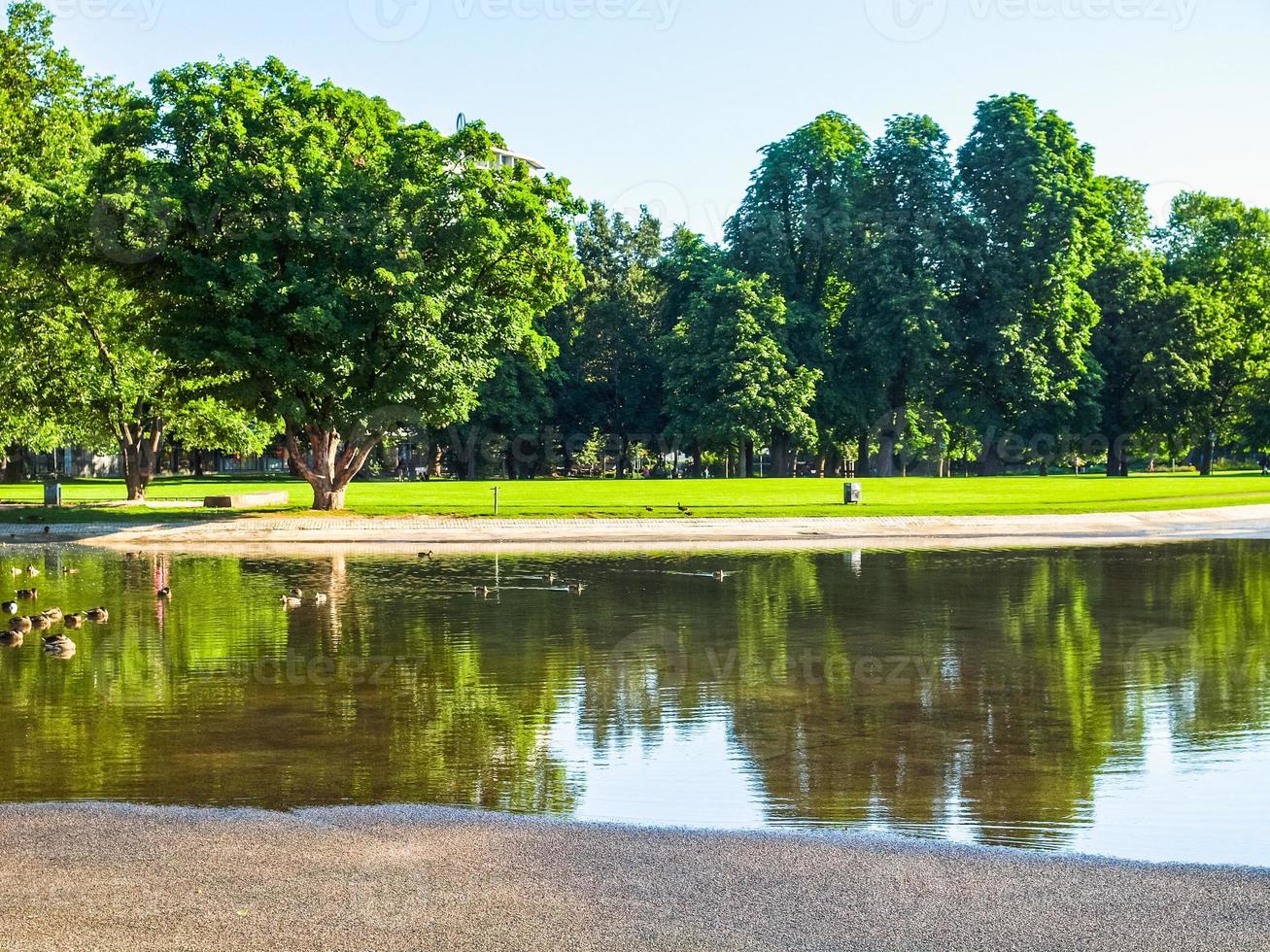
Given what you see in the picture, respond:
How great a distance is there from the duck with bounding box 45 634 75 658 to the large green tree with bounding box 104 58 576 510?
18196mm

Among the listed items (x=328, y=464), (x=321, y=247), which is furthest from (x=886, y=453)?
(x=321, y=247)

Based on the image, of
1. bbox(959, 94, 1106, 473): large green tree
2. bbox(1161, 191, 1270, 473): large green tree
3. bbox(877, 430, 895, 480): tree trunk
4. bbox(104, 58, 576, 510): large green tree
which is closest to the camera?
bbox(104, 58, 576, 510): large green tree

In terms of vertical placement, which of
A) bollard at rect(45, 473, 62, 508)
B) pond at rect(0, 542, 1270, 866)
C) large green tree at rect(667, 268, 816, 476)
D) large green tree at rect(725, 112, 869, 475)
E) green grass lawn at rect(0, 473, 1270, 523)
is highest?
large green tree at rect(725, 112, 869, 475)

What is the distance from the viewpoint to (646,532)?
107ft

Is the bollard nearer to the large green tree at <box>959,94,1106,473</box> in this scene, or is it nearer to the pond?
the pond

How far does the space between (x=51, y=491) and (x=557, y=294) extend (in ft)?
56.2

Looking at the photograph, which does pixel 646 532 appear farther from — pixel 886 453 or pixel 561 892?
pixel 886 453

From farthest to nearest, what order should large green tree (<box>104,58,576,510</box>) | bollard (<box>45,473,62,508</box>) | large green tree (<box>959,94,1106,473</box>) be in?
large green tree (<box>959,94,1106,473</box>)
bollard (<box>45,473,62,508</box>)
large green tree (<box>104,58,576,510</box>)

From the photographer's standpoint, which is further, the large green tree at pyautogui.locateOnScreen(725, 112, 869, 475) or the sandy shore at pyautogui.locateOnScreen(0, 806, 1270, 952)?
the large green tree at pyautogui.locateOnScreen(725, 112, 869, 475)

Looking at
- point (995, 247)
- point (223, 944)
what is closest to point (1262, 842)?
point (223, 944)

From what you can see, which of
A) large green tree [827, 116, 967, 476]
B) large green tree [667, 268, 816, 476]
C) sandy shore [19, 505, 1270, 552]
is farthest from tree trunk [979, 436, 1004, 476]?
sandy shore [19, 505, 1270, 552]

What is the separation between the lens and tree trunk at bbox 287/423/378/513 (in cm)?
3722

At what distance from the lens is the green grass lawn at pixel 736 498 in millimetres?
38031

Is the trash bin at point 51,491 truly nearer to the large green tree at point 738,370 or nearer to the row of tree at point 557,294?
the row of tree at point 557,294
